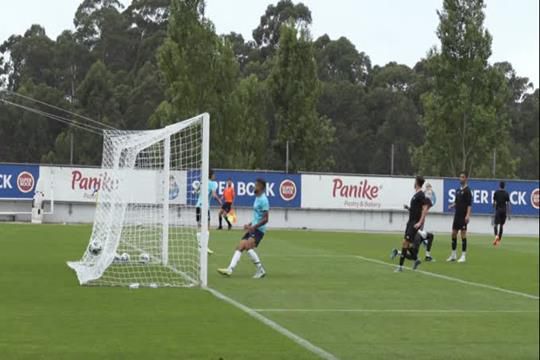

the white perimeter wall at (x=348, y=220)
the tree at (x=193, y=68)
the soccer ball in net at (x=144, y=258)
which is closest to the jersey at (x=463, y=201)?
the soccer ball in net at (x=144, y=258)

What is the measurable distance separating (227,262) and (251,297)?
7.38m

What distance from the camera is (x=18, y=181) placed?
45.0 metres

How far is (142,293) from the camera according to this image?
52.4 ft

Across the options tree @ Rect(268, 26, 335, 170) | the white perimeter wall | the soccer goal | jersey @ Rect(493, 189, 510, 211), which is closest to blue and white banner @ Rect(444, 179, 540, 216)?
the white perimeter wall

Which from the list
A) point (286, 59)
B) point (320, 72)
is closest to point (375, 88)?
point (320, 72)

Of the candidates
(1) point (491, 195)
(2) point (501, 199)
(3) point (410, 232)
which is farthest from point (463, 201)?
(1) point (491, 195)

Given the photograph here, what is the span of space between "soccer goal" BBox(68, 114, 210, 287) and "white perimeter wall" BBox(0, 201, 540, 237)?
1599cm

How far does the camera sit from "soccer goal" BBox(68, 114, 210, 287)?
17.9m

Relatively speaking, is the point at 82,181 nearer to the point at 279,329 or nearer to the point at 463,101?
the point at 463,101

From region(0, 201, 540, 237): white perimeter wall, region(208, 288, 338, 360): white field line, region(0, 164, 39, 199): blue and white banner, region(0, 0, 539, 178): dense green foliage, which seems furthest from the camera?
region(0, 0, 539, 178): dense green foliage

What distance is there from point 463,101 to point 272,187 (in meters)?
14.8

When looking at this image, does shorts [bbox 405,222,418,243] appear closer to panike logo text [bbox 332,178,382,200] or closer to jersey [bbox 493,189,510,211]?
jersey [bbox 493,189,510,211]

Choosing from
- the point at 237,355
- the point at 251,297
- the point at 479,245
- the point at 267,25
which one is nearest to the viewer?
the point at 237,355

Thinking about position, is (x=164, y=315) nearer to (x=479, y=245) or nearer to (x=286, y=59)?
(x=479, y=245)
